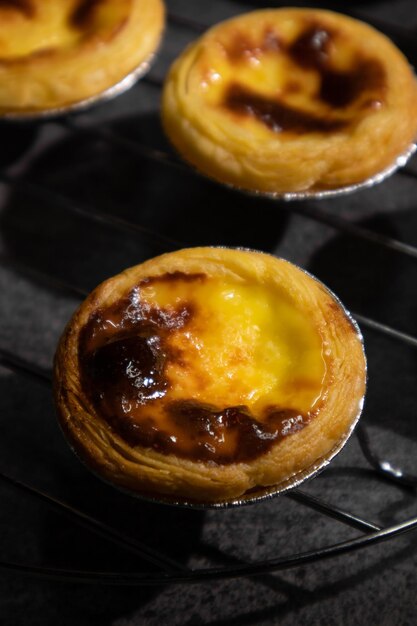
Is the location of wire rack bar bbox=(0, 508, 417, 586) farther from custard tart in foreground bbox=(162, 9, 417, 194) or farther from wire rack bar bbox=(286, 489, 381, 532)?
custard tart in foreground bbox=(162, 9, 417, 194)

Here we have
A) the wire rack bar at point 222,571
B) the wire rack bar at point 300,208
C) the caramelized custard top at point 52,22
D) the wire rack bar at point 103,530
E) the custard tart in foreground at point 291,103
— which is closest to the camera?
the wire rack bar at point 222,571

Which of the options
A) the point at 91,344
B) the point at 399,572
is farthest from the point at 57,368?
the point at 399,572

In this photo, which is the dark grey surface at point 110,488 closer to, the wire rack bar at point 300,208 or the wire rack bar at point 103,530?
the wire rack bar at point 300,208

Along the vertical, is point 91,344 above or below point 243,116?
below

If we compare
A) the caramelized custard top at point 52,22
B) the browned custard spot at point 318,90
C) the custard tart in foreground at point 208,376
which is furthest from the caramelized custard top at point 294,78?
the custard tart in foreground at point 208,376

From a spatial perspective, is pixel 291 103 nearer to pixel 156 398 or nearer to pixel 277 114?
pixel 277 114

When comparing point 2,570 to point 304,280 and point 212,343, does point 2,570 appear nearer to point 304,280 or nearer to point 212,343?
point 212,343
